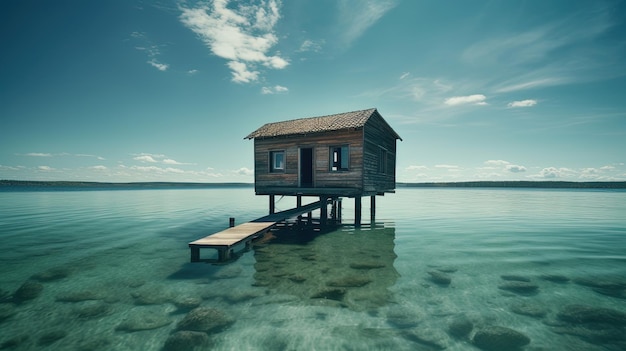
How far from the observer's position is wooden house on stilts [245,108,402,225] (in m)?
16.0

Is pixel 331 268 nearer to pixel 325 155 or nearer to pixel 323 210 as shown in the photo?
pixel 325 155

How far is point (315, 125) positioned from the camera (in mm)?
17703

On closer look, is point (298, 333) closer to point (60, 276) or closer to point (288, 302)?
point (288, 302)

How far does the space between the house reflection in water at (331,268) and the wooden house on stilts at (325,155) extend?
2.99 m

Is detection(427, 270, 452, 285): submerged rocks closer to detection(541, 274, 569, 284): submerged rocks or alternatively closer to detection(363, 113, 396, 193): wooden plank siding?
detection(541, 274, 569, 284): submerged rocks

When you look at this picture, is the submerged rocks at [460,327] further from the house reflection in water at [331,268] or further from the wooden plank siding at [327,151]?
the wooden plank siding at [327,151]

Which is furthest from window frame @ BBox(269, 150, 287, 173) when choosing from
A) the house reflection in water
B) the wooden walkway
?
the wooden walkway

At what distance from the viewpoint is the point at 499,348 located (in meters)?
5.23

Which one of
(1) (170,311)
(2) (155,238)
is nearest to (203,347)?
(1) (170,311)

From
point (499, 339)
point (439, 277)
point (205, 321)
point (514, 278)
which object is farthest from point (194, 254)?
point (514, 278)

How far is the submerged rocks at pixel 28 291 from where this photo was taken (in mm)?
7562

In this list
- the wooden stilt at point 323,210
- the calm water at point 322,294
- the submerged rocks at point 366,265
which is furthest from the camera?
the wooden stilt at point 323,210

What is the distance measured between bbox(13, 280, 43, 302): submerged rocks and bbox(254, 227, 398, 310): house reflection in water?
6.07 metres

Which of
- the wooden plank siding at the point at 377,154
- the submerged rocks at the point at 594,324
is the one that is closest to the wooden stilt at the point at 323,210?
the wooden plank siding at the point at 377,154
